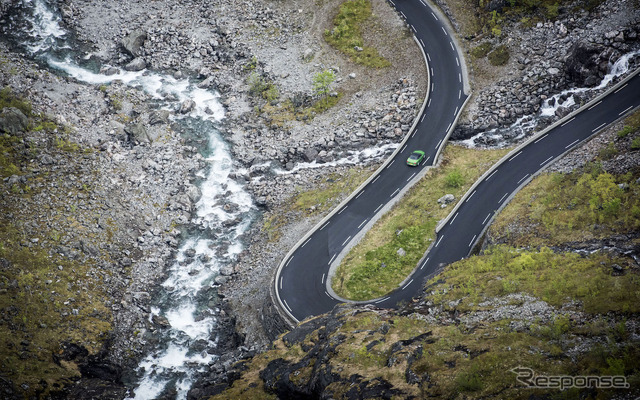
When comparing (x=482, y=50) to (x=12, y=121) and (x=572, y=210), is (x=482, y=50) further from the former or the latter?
(x=12, y=121)

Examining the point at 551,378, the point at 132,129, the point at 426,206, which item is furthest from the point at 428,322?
the point at 132,129

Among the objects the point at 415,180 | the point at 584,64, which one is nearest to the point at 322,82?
the point at 415,180

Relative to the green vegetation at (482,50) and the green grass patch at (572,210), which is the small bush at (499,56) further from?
the green grass patch at (572,210)

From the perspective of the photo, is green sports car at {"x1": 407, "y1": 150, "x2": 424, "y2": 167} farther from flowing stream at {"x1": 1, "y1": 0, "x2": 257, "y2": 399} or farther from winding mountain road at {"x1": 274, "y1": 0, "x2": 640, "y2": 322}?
flowing stream at {"x1": 1, "y1": 0, "x2": 257, "y2": 399}

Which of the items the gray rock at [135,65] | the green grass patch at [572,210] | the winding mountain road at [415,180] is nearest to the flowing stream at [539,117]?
the winding mountain road at [415,180]

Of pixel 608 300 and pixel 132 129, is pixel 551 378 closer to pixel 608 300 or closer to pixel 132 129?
pixel 608 300
